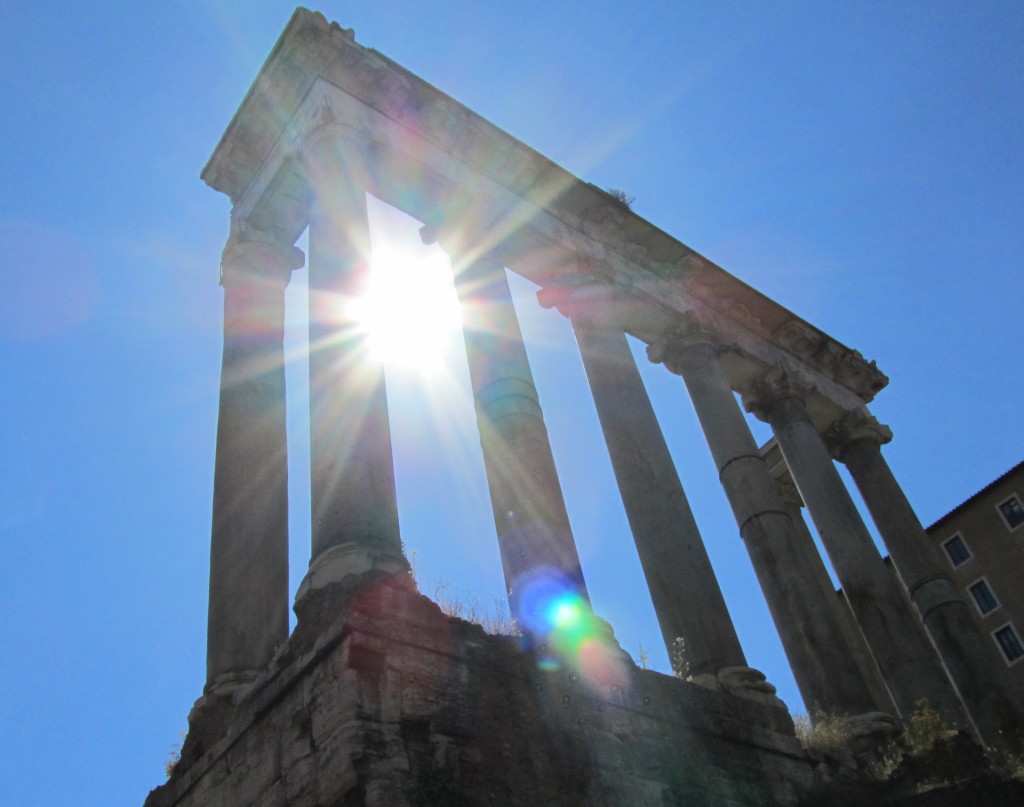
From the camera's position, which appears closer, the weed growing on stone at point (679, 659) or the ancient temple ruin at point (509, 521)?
the ancient temple ruin at point (509, 521)

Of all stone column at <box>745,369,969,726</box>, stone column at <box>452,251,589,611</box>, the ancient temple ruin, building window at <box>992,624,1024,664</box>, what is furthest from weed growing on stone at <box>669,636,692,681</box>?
building window at <box>992,624,1024,664</box>

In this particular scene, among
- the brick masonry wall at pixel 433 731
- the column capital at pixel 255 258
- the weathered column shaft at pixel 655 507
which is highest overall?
the column capital at pixel 255 258

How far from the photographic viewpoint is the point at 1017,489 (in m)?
34.6

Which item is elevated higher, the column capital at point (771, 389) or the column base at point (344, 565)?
the column capital at point (771, 389)

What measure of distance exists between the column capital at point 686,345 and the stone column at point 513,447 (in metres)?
4.36

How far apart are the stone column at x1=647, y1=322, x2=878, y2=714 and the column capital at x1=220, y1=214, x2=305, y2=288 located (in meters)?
6.77

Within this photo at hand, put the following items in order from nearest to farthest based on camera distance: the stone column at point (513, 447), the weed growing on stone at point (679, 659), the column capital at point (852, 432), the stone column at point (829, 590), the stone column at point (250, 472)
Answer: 1. the stone column at point (250, 472)
2. the stone column at point (513, 447)
3. the weed growing on stone at point (679, 659)
4. the stone column at point (829, 590)
5. the column capital at point (852, 432)

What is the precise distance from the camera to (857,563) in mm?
16359

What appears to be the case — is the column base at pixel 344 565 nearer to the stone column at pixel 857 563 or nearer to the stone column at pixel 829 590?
the stone column at pixel 829 590

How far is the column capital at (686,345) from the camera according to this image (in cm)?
1672

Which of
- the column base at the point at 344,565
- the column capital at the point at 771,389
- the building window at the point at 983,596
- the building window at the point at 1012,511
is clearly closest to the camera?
the column base at the point at 344,565

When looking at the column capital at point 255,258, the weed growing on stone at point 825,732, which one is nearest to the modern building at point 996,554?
the weed growing on stone at point 825,732

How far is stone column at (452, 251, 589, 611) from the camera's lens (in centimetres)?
1029

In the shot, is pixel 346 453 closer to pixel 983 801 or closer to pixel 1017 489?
pixel 983 801
